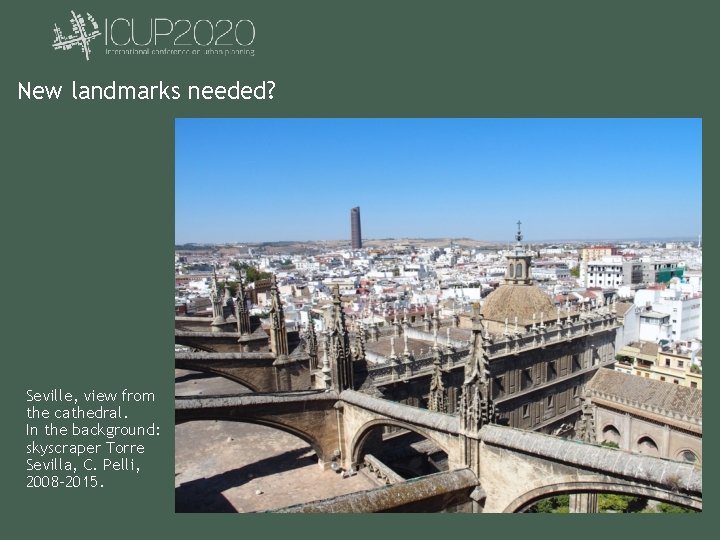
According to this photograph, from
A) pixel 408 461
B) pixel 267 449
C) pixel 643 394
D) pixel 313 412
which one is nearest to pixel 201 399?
pixel 313 412

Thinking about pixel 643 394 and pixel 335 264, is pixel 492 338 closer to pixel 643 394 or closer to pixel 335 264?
pixel 643 394

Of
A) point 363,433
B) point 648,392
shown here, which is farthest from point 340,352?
point 648,392

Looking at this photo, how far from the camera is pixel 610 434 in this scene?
2792 centimetres

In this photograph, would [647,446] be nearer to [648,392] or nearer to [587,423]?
[648,392]

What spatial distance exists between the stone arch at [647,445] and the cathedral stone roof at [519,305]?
357 inches

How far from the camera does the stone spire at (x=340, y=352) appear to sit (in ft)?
49.0

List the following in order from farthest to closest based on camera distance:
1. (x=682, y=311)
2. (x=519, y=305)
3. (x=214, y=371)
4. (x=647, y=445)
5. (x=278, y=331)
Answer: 1. (x=682, y=311)
2. (x=519, y=305)
3. (x=647, y=445)
4. (x=278, y=331)
5. (x=214, y=371)

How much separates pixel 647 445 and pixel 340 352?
21.1 metres

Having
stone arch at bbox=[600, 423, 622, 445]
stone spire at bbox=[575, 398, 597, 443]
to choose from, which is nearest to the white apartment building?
stone arch at bbox=[600, 423, 622, 445]

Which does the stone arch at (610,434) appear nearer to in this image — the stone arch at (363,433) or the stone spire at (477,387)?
the stone arch at (363,433)

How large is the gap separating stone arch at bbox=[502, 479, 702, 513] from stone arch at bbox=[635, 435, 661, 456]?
20.2 m

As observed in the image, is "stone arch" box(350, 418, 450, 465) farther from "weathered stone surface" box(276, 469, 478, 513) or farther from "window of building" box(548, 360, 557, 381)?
"window of building" box(548, 360, 557, 381)

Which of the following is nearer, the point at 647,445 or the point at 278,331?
the point at 278,331

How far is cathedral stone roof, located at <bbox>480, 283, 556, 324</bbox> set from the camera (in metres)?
32.8
